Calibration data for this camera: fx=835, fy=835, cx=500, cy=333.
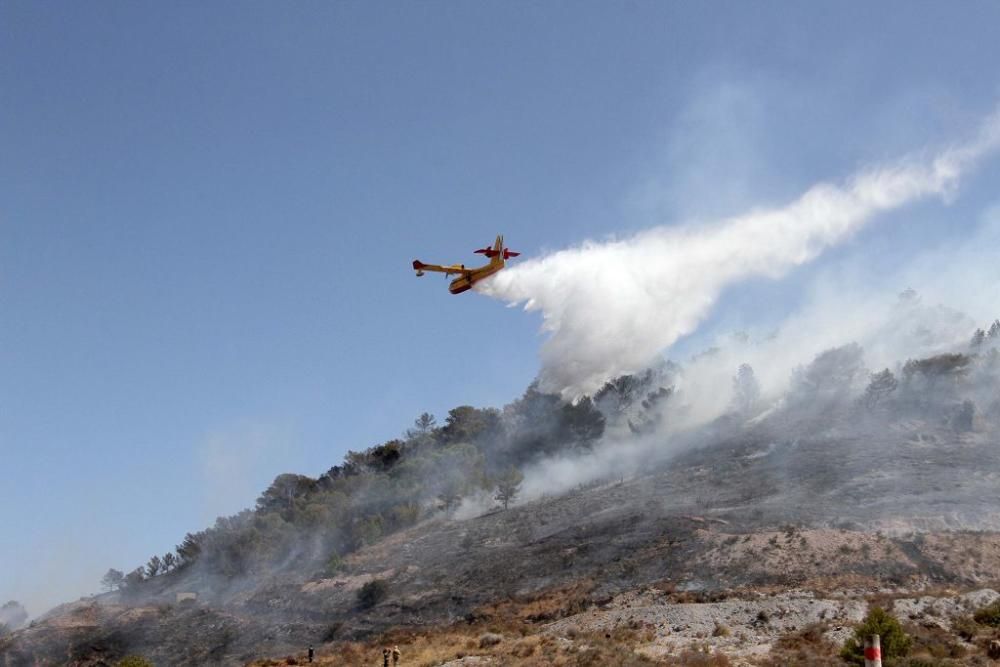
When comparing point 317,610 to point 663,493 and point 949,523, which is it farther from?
point 949,523

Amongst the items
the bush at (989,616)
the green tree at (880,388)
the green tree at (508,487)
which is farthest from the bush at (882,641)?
the green tree at (880,388)

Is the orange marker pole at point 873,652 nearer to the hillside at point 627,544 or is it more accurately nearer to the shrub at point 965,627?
the hillside at point 627,544

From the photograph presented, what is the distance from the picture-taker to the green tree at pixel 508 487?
93188 mm

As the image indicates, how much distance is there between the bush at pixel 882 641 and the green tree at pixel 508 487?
6492 centimetres

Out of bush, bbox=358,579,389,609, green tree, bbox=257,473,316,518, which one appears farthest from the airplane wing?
green tree, bbox=257,473,316,518

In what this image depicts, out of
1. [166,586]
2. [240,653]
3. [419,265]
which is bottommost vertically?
[240,653]

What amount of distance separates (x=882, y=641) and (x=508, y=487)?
Answer: 68000 mm

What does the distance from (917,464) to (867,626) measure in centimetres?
4655

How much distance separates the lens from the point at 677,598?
43.9 meters

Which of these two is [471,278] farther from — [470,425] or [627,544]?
[470,425]

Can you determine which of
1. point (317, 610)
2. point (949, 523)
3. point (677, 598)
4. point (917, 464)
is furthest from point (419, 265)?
point (917, 464)

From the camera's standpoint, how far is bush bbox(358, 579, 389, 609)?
203 ft

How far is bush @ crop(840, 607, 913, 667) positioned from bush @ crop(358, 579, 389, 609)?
40894 millimetres

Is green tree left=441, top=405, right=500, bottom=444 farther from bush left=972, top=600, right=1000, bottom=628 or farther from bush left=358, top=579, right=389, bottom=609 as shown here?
bush left=972, top=600, right=1000, bottom=628
